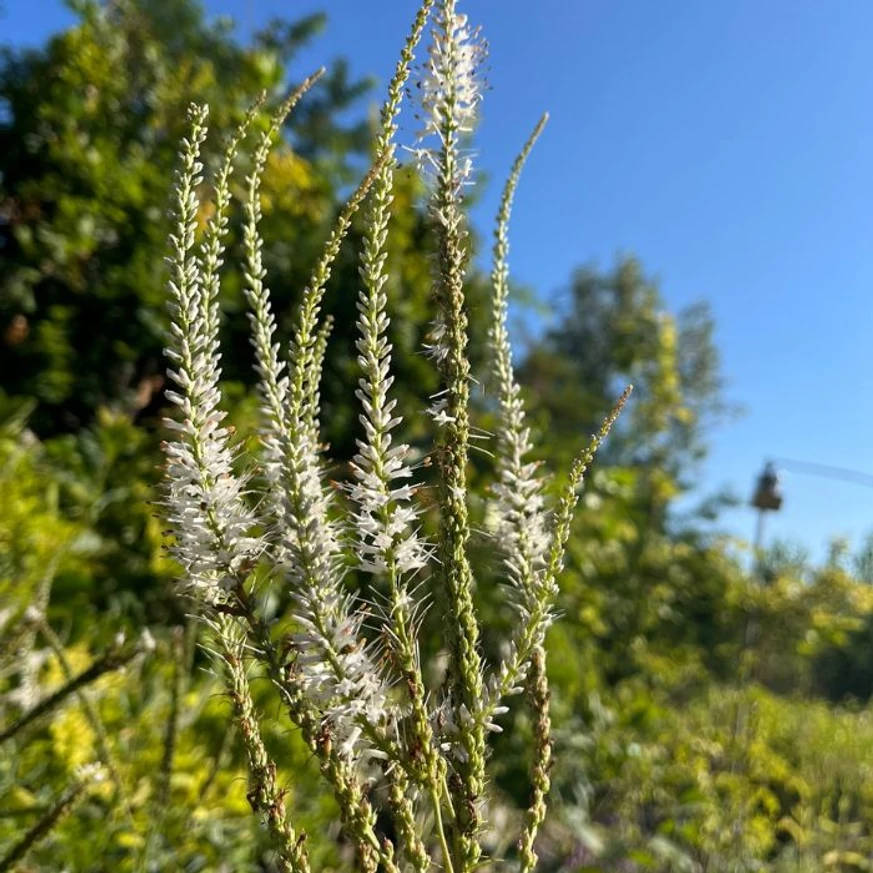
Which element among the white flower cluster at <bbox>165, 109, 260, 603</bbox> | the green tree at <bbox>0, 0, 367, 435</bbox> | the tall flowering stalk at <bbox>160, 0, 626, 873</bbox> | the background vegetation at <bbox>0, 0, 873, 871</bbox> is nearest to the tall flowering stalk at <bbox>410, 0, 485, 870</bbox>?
the tall flowering stalk at <bbox>160, 0, 626, 873</bbox>

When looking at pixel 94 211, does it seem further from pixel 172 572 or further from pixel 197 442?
pixel 197 442

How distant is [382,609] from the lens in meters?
0.63

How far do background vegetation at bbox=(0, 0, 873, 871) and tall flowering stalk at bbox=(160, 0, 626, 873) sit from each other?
15.1 inches

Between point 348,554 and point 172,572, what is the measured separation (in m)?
2.50

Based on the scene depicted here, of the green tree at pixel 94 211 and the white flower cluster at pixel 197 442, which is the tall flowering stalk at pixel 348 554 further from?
the green tree at pixel 94 211

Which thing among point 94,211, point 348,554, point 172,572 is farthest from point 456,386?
point 94,211

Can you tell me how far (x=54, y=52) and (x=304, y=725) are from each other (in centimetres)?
516

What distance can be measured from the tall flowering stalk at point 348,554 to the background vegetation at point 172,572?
38 centimetres

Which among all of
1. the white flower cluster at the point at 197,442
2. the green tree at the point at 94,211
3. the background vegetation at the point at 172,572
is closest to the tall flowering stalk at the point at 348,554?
the white flower cluster at the point at 197,442

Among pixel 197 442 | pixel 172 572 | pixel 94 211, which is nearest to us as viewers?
pixel 197 442

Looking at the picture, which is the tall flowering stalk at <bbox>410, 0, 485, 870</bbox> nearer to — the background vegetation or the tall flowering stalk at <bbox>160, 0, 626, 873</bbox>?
the tall flowering stalk at <bbox>160, 0, 626, 873</bbox>

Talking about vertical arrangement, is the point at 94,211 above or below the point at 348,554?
above

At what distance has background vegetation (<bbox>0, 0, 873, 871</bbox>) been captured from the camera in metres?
1.94

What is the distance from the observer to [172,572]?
9.55 ft
